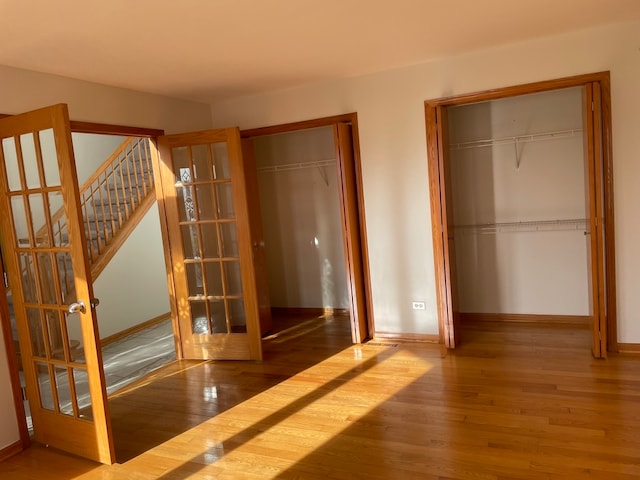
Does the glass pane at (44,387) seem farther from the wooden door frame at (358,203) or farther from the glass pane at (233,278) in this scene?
the wooden door frame at (358,203)

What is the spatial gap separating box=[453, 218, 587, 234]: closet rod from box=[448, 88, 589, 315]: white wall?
0.02 m

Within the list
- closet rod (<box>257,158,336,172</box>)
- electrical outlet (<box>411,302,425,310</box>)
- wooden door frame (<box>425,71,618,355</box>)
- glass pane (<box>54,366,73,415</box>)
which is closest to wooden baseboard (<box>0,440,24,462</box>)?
glass pane (<box>54,366,73,415</box>)

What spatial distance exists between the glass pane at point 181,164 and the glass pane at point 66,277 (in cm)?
161

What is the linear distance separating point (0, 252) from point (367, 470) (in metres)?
2.55

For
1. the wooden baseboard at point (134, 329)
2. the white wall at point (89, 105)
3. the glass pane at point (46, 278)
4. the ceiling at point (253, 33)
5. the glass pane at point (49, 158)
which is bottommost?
the wooden baseboard at point (134, 329)

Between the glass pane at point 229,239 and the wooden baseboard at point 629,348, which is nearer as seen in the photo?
the wooden baseboard at point 629,348

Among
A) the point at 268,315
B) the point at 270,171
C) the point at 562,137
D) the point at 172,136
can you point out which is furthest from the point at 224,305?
the point at 562,137

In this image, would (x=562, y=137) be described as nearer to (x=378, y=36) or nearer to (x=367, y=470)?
(x=378, y=36)

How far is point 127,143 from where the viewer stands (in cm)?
623

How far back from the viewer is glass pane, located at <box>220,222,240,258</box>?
165 inches

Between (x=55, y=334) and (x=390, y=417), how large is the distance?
6.94ft

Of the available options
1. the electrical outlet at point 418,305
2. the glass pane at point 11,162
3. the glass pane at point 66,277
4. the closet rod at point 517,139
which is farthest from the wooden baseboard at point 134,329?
the closet rod at point 517,139

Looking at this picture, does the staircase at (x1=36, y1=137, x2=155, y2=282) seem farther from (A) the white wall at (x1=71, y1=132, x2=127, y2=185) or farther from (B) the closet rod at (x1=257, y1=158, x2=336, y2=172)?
(B) the closet rod at (x1=257, y1=158, x2=336, y2=172)

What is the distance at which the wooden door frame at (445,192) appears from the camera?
138 inches
